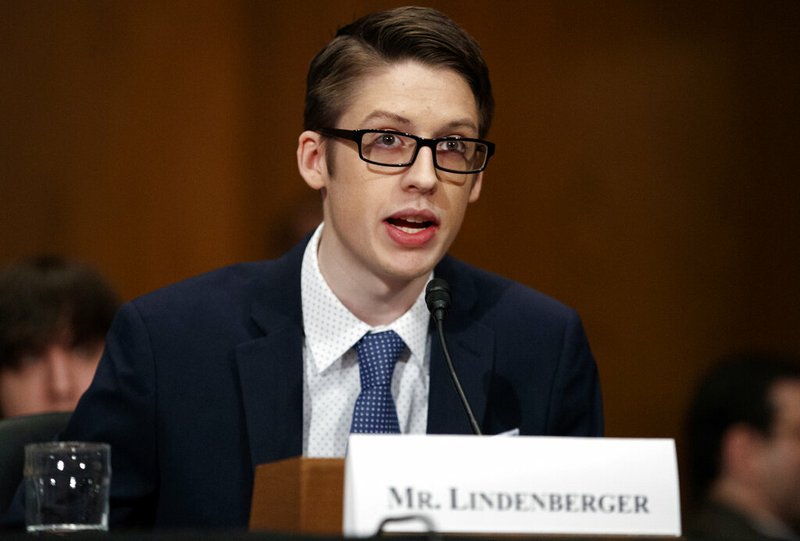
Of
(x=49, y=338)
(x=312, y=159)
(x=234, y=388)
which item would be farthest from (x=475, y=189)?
(x=49, y=338)

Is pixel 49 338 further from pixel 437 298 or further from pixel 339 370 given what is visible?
pixel 437 298

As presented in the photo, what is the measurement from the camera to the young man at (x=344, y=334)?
2102 millimetres

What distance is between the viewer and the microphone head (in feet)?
6.17

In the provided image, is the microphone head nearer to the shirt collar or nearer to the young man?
the young man

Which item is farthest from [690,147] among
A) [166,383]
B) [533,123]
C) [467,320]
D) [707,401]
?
[166,383]

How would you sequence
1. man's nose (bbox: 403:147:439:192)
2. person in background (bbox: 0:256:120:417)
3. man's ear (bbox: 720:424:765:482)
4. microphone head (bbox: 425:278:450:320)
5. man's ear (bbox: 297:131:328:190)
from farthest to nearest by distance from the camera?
man's ear (bbox: 720:424:765:482) < person in background (bbox: 0:256:120:417) < man's ear (bbox: 297:131:328:190) < man's nose (bbox: 403:147:439:192) < microphone head (bbox: 425:278:450:320)

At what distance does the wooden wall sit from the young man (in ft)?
7.07

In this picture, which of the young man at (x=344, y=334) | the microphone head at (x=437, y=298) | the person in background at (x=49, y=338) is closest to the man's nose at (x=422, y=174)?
the young man at (x=344, y=334)

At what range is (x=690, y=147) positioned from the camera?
500 centimetres

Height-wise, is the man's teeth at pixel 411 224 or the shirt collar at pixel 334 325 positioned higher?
the man's teeth at pixel 411 224

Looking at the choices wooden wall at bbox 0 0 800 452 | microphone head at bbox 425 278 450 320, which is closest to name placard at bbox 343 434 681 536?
microphone head at bbox 425 278 450 320

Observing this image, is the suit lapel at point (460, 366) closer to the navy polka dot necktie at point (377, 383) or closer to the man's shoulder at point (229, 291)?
the navy polka dot necktie at point (377, 383)

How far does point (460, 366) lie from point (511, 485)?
795mm

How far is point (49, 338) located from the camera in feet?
9.65
